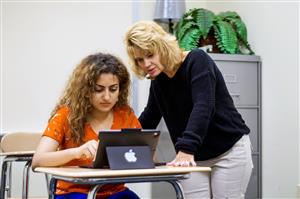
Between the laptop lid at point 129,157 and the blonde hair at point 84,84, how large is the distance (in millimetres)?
292

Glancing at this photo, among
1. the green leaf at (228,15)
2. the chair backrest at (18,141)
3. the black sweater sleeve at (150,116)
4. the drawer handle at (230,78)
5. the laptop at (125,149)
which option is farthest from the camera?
the green leaf at (228,15)

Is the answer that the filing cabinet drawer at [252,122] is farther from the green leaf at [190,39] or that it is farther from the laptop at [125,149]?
the laptop at [125,149]

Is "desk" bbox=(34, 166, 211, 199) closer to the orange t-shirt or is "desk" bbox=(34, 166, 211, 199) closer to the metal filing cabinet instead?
the orange t-shirt

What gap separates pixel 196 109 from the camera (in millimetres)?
2236

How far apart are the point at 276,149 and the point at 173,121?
6.23ft

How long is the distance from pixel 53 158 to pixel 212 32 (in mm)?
2555

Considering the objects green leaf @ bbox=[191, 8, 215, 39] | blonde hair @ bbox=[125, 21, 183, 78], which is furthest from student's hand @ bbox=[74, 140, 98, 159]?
green leaf @ bbox=[191, 8, 215, 39]

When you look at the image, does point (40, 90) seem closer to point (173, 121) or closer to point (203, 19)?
point (203, 19)

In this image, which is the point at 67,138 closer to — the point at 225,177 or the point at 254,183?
the point at 225,177

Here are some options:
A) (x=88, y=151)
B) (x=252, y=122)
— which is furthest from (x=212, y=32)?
(x=88, y=151)

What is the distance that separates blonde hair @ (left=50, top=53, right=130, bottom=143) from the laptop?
10.8 inches

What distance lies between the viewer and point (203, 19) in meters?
4.28

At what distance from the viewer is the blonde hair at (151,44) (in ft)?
7.32

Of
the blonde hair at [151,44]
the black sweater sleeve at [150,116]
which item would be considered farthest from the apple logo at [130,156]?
the black sweater sleeve at [150,116]
